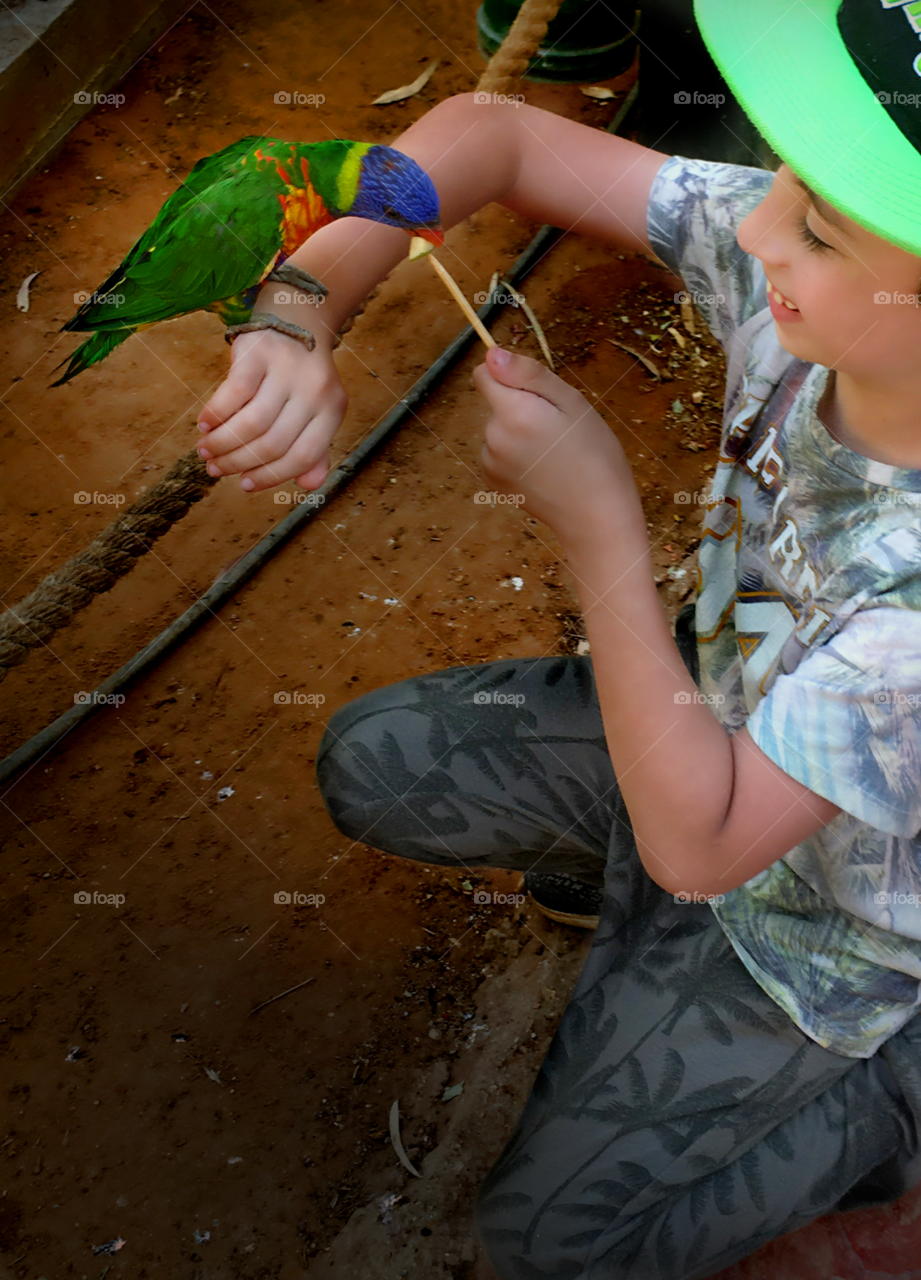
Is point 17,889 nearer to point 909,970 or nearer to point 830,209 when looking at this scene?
point 909,970

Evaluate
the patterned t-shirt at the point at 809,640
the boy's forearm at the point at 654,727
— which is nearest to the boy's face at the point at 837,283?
the patterned t-shirt at the point at 809,640

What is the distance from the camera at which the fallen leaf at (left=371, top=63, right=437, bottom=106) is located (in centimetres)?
275

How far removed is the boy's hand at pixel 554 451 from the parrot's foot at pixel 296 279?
0.26 m

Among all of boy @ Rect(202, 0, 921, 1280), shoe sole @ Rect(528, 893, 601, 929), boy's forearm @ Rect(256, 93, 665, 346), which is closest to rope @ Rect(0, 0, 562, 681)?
boy's forearm @ Rect(256, 93, 665, 346)

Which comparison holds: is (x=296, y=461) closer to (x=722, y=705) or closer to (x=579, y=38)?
(x=722, y=705)

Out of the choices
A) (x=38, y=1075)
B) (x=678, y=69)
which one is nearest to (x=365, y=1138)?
(x=38, y=1075)

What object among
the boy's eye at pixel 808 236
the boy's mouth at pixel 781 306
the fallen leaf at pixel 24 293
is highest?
the boy's eye at pixel 808 236

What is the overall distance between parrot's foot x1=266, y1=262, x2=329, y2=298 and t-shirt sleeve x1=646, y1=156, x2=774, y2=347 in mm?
379

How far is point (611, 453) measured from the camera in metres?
0.86

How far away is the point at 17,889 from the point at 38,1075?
300 millimetres

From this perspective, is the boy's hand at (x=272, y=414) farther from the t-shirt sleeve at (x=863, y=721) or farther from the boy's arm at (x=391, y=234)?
the t-shirt sleeve at (x=863, y=721)

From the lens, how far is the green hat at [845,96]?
58cm

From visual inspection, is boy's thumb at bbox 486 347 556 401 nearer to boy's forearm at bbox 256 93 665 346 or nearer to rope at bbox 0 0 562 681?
boy's forearm at bbox 256 93 665 346

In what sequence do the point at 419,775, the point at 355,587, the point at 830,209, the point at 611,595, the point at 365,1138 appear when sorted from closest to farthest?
the point at 830,209 < the point at 611,595 < the point at 419,775 < the point at 365,1138 < the point at 355,587
